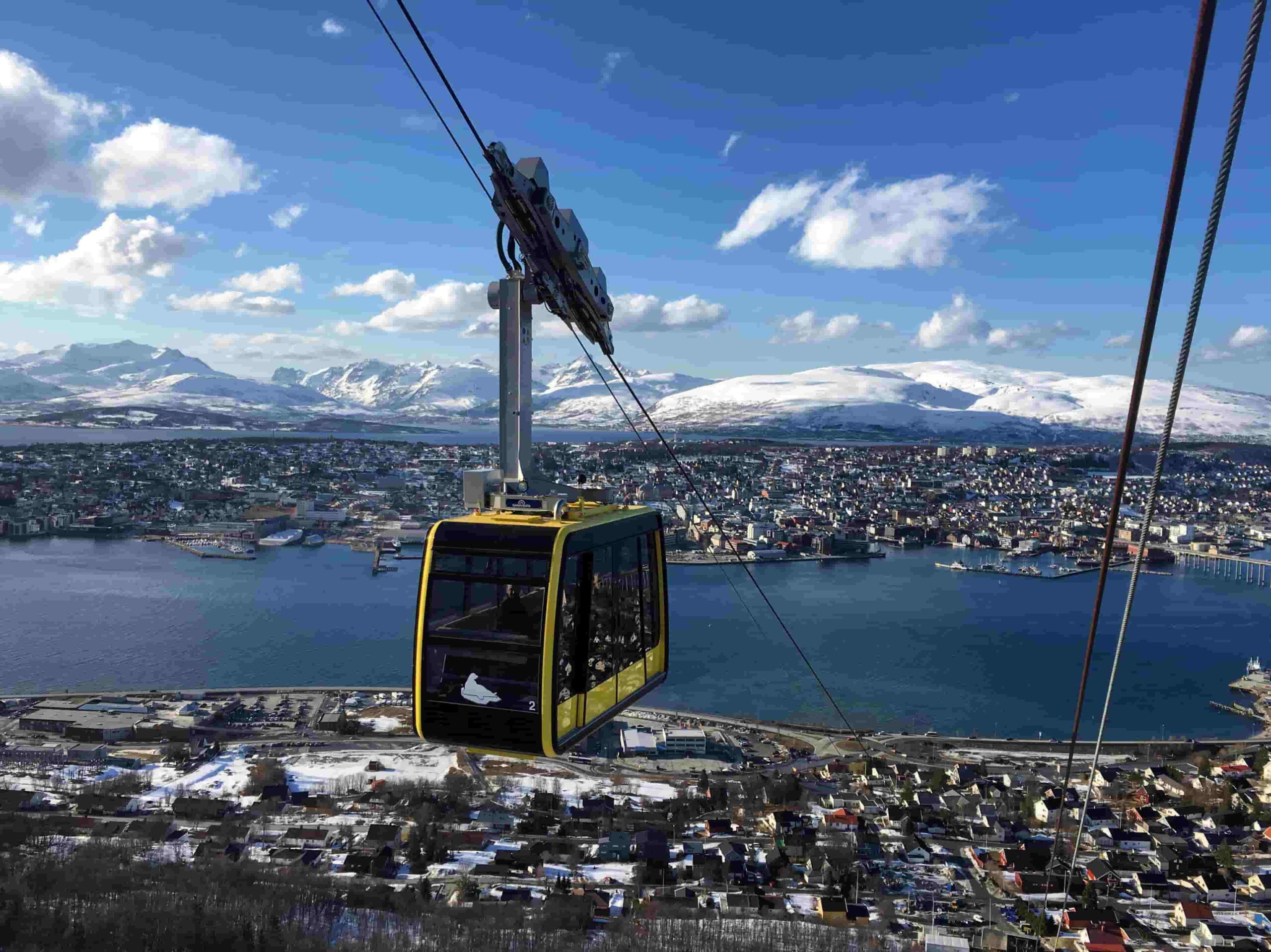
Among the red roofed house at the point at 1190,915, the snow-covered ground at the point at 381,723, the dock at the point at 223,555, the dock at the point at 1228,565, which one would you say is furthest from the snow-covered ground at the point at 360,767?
the dock at the point at 1228,565

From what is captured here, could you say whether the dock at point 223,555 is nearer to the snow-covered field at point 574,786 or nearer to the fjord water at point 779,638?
the fjord water at point 779,638

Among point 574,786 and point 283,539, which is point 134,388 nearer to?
point 283,539

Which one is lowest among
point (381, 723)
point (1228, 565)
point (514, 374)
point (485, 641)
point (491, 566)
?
point (381, 723)

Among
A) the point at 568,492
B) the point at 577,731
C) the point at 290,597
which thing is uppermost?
the point at 568,492

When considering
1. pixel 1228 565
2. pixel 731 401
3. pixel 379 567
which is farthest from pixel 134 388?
pixel 1228 565

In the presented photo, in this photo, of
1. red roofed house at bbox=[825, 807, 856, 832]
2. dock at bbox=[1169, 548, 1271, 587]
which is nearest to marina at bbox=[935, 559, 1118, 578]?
dock at bbox=[1169, 548, 1271, 587]

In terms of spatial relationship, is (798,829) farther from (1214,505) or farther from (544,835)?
(1214,505)

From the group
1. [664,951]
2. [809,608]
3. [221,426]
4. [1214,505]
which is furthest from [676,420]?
[664,951]
